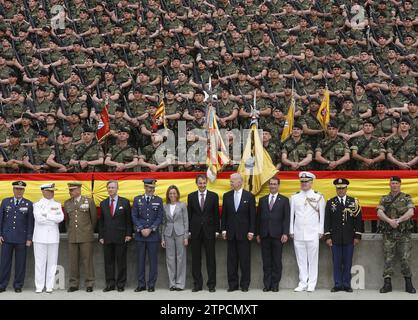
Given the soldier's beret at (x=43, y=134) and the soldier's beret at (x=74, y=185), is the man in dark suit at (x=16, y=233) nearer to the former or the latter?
the soldier's beret at (x=74, y=185)

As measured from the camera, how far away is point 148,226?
51.9 ft

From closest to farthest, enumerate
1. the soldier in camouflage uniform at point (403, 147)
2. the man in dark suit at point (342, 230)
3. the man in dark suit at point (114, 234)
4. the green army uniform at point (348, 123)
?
1. the man in dark suit at point (342, 230)
2. the man in dark suit at point (114, 234)
3. the soldier in camouflage uniform at point (403, 147)
4. the green army uniform at point (348, 123)

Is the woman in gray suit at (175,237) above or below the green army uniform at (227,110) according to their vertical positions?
below

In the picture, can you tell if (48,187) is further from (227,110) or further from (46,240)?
(227,110)

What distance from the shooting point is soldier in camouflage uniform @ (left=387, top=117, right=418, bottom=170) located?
16906 millimetres

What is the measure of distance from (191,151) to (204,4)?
766 cm

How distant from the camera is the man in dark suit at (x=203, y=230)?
52.0 ft

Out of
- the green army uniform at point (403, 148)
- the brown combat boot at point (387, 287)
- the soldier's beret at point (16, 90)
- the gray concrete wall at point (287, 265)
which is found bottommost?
the brown combat boot at point (387, 287)

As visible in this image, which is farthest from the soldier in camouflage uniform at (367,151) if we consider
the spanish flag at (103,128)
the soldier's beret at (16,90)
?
the soldier's beret at (16,90)

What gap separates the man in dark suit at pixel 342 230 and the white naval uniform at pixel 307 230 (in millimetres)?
162

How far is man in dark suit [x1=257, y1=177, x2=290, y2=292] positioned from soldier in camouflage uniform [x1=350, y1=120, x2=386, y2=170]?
2.10m

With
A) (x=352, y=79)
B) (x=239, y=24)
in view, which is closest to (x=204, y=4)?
(x=239, y=24)

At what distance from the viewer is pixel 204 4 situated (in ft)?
80.8

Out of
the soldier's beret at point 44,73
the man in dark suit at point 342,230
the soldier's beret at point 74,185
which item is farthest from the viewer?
the soldier's beret at point 44,73
